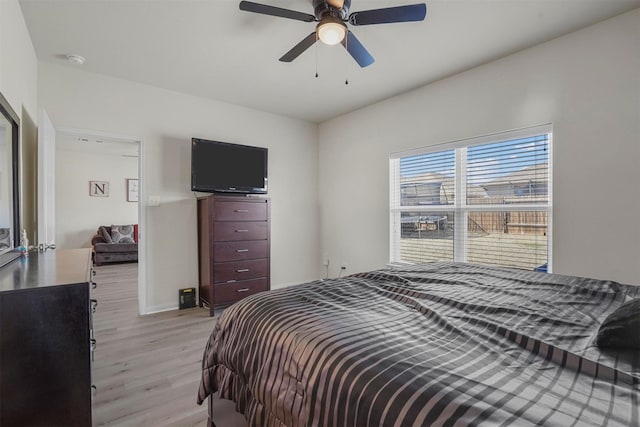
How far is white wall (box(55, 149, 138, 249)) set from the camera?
6.79m

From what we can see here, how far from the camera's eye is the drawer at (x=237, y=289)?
3.46 metres

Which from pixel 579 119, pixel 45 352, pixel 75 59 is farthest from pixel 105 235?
pixel 579 119

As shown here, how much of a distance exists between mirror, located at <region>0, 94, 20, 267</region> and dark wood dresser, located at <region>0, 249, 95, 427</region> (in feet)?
2.10

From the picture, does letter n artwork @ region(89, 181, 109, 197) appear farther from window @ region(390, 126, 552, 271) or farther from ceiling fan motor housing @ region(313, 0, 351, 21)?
ceiling fan motor housing @ region(313, 0, 351, 21)

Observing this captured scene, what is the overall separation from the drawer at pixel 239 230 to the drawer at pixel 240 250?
56 mm

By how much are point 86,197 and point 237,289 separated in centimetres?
574


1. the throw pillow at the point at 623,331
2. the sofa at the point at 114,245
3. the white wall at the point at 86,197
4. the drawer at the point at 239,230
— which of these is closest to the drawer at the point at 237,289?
the drawer at the point at 239,230

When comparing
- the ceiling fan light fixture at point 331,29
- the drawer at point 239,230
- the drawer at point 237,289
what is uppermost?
the ceiling fan light fixture at point 331,29

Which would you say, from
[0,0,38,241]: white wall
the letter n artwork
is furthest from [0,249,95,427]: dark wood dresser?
the letter n artwork

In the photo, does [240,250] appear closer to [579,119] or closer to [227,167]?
[227,167]

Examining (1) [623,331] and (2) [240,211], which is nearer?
(1) [623,331]

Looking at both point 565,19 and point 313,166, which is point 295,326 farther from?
point 313,166

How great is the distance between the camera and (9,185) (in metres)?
1.97

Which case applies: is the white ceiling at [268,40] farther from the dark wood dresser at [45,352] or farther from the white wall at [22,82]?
the dark wood dresser at [45,352]
